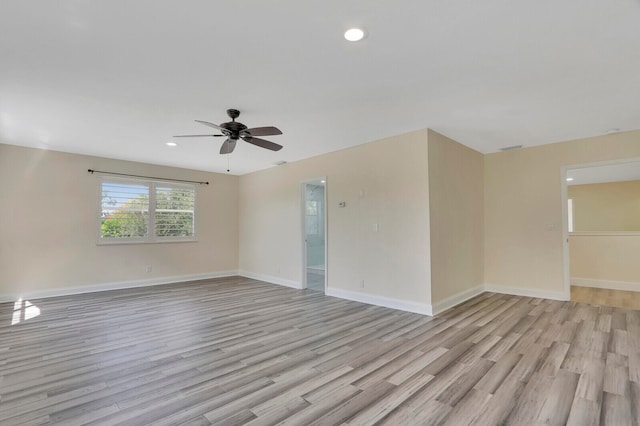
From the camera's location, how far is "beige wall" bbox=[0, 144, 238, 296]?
5035mm

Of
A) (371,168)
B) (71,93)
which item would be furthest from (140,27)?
(371,168)

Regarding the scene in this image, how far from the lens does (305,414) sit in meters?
1.95

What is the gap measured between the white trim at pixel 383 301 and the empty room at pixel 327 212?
0.11 ft

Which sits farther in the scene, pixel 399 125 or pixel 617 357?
pixel 399 125

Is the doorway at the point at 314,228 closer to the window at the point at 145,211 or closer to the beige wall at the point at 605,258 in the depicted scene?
the window at the point at 145,211

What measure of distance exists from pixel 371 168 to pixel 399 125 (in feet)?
3.06

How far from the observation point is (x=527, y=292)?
512 cm

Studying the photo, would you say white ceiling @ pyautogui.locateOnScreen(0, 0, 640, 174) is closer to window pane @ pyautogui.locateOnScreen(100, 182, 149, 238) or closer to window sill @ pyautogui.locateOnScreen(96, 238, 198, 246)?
window pane @ pyautogui.locateOnScreen(100, 182, 149, 238)

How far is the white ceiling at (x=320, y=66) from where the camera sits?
194 cm

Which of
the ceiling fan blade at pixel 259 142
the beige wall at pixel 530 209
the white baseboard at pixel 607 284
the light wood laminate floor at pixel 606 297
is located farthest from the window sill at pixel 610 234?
the ceiling fan blade at pixel 259 142

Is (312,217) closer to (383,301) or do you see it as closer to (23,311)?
(383,301)

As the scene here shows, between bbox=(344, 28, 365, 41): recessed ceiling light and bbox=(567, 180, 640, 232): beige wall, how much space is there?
8.26 metres

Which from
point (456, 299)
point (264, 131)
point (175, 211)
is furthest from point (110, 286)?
point (456, 299)

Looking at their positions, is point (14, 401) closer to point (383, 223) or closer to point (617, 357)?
point (383, 223)
